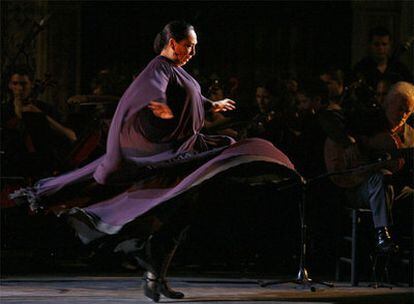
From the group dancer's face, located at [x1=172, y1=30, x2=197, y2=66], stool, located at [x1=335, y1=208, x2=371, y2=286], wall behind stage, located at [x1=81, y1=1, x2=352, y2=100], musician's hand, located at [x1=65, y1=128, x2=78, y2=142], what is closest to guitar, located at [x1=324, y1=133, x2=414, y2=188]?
stool, located at [x1=335, y1=208, x2=371, y2=286]

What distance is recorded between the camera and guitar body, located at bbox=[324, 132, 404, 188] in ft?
30.1

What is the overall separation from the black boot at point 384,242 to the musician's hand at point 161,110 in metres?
1.99

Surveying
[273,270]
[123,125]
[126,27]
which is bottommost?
[273,270]

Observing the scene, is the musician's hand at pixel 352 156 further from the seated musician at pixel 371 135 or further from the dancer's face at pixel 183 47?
the dancer's face at pixel 183 47

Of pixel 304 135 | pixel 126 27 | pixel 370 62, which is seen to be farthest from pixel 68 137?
pixel 126 27

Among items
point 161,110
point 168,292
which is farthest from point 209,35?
point 168,292

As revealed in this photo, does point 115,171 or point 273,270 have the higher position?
point 115,171

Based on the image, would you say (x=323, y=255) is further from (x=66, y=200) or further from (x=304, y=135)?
(x=66, y=200)

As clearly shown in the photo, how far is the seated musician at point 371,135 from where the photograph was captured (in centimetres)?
912

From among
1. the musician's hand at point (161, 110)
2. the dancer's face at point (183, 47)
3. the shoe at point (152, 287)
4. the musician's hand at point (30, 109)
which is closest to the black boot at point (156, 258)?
the shoe at point (152, 287)

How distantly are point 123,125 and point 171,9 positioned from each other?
19.5 ft

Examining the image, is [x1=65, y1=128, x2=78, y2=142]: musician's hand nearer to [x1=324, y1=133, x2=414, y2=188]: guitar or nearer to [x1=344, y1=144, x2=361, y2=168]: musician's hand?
[x1=324, y1=133, x2=414, y2=188]: guitar

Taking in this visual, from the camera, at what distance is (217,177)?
25.5 feet

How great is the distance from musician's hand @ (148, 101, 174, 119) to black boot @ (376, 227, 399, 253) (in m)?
1.99
